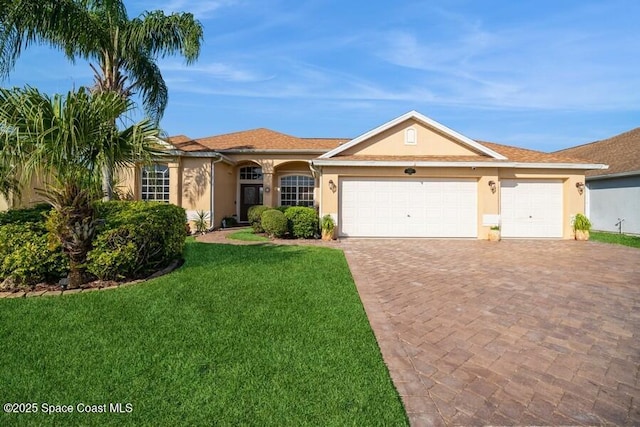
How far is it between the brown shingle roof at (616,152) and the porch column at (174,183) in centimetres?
2206

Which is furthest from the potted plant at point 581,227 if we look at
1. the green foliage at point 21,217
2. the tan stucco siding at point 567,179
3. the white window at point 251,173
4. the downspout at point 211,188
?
the green foliage at point 21,217

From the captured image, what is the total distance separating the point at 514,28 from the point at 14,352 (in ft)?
51.8

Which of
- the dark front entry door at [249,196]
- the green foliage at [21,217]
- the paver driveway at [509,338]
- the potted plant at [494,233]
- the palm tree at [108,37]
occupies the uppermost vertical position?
the palm tree at [108,37]

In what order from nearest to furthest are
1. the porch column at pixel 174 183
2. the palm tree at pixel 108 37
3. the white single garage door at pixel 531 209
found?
the palm tree at pixel 108 37
the white single garage door at pixel 531 209
the porch column at pixel 174 183

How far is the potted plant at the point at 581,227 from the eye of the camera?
43.8 ft

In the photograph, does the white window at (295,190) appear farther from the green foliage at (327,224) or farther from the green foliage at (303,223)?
the green foliage at (327,224)

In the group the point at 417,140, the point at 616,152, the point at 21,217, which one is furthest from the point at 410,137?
the point at 616,152

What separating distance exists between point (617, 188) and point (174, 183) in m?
22.8

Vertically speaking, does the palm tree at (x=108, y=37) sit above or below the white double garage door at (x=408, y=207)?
above

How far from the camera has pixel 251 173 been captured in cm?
1959

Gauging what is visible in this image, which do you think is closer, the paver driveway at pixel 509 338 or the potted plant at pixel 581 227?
the paver driveway at pixel 509 338

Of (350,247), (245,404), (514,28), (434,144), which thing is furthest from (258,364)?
(514,28)

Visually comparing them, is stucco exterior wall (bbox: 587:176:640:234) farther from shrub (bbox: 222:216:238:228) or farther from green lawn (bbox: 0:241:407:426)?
shrub (bbox: 222:216:238:228)

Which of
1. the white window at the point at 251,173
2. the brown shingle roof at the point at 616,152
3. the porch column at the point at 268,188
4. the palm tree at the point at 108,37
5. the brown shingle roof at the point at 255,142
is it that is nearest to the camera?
the palm tree at the point at 108,37
